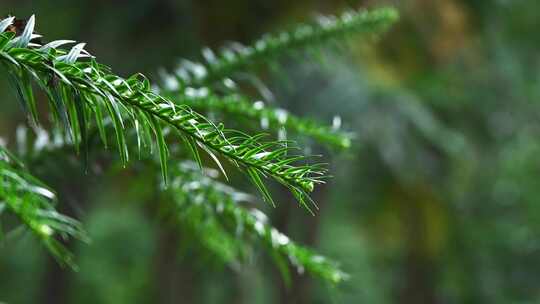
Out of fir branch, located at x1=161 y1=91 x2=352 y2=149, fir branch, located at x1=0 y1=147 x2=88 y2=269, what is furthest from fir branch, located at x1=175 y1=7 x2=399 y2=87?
fir branch, located at x1=0 y1=147 x2=88 y2=269

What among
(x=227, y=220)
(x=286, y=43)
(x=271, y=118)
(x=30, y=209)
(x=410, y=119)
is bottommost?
(x=30, y=209)

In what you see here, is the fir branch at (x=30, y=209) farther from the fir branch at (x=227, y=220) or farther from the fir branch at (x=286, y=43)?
the fir branch at (x=286, y=43)

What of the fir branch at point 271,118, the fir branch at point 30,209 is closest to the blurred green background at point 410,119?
the fir branch at point 271,118

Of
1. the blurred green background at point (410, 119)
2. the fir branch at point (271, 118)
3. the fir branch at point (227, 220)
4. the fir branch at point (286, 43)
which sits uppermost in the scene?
the blurred green background at point (410, 119)

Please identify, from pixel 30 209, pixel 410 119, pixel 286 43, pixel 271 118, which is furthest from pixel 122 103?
pixel 410 119

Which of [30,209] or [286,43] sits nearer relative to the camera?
[30,209]

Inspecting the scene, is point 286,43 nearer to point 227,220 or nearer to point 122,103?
point 227,220

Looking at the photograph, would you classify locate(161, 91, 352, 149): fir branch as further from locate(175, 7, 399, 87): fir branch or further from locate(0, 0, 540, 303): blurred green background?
locate(0, 0, 540, 303): blurred green background
